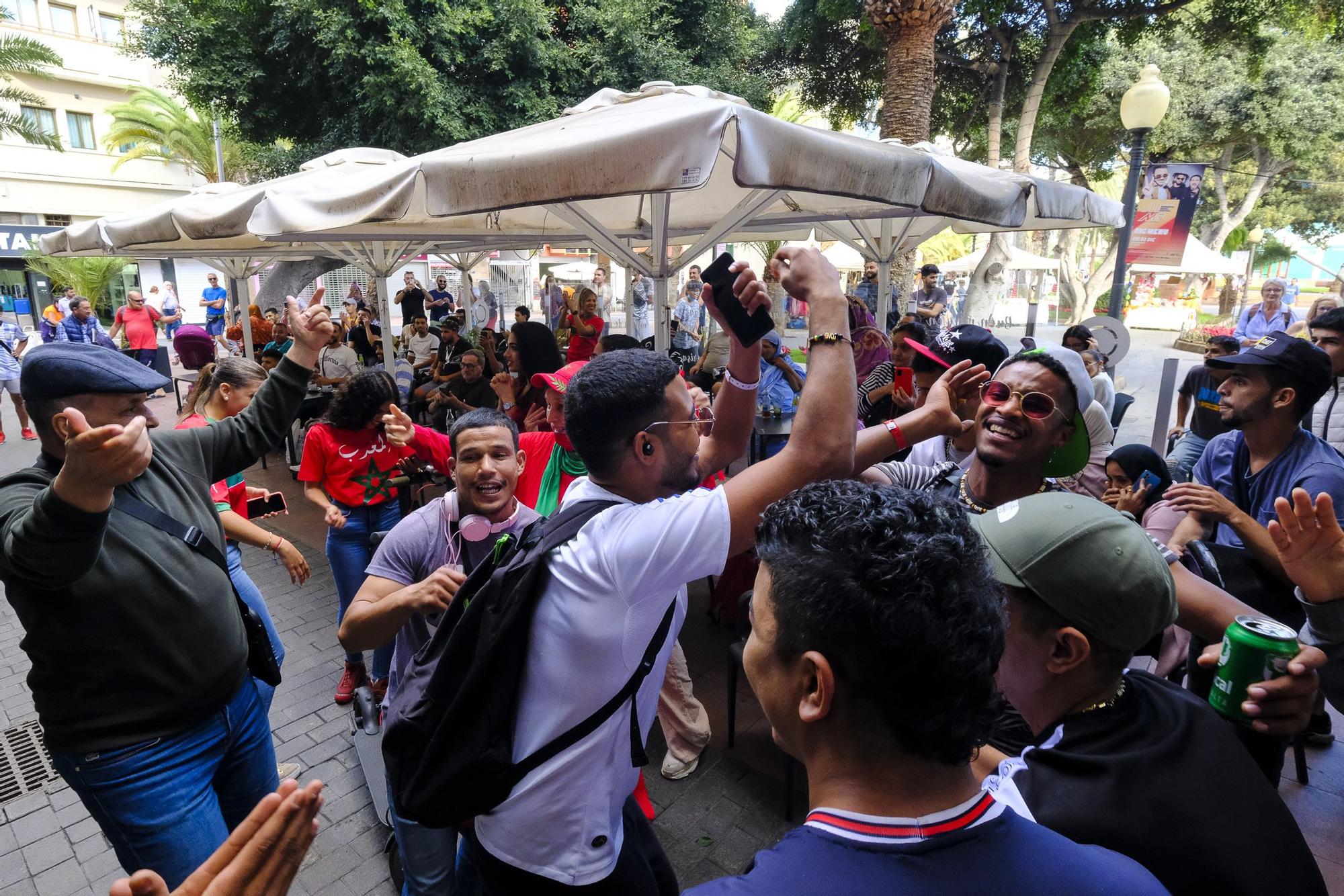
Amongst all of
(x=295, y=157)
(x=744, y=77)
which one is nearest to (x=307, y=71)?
(x=295, y=157)

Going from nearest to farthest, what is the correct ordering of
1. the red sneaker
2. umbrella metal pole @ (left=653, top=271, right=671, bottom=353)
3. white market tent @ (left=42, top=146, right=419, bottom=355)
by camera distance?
the red sneaker → white market tent @ (left=42, top=146, right=419, bottom=355) → umbrella metal pole @ (left=653, top=271, right=671, bottom=353)

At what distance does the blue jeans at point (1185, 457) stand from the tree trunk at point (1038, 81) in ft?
36.2

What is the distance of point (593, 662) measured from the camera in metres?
1.53

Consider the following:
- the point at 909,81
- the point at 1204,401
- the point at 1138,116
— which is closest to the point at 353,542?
the point at 1204,401

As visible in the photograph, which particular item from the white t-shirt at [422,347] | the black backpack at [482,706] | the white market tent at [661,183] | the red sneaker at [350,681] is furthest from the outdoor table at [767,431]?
the white t-shirt at [422,347]

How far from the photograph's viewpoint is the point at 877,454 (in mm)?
2010

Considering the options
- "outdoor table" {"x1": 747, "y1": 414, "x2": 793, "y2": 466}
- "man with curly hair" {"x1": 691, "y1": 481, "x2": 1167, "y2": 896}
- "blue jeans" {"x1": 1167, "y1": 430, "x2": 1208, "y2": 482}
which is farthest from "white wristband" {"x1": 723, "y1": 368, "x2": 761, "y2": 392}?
"outdoor table" {"x1": 747, "y1": 414, "x2": 793, "y2": 466}

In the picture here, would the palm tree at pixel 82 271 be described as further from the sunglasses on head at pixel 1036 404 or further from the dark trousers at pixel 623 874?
the sunglasses on head at pixel 1036 404

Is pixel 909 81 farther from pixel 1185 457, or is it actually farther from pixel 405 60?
pixel 1185 457

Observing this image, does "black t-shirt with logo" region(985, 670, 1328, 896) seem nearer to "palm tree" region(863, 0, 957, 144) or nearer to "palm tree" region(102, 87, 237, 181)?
"palm tree" region(863, 0, 957, 144)

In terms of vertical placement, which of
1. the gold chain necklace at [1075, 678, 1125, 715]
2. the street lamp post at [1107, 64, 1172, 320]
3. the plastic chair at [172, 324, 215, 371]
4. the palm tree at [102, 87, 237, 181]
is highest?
the palm tree at [102, 87, 237, 181]

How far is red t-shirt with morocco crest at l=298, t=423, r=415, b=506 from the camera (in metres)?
4.10

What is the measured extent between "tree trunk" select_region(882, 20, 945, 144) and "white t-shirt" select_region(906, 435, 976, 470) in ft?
31.1

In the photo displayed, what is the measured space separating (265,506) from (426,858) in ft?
6.98
